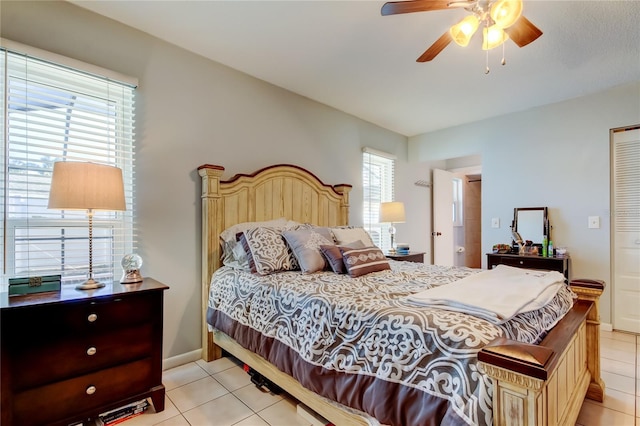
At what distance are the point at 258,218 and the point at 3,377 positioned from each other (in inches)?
73.9

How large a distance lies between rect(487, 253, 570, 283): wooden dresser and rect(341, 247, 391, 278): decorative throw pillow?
1.90m

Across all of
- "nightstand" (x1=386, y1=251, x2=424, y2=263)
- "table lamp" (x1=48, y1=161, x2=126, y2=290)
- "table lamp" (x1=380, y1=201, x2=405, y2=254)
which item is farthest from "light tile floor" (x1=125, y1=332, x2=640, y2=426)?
"table lamp" (x1=380, y1=201, x2=405, y2=254)

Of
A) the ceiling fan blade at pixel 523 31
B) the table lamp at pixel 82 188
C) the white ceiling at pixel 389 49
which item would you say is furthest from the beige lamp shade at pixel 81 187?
the ceiling fan blade at pixel 523 31

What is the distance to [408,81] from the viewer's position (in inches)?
121

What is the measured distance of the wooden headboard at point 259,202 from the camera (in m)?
2.59

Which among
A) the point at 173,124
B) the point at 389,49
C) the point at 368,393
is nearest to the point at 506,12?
the point at 389,49

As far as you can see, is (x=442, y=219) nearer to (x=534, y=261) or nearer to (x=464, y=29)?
(x=534, y=261)

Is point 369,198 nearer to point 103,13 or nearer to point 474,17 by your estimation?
point 474,17

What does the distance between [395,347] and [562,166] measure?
3573mm

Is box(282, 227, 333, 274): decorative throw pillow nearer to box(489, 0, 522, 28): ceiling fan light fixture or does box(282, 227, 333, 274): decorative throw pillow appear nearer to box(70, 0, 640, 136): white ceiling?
box(70, 0, 640, 136): white ceiling

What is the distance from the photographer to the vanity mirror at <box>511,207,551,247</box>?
367 centimetres

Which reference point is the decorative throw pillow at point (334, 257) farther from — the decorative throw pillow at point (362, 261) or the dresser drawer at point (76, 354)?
the dresser drawer at point (76, 354)

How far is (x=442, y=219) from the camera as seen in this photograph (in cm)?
521

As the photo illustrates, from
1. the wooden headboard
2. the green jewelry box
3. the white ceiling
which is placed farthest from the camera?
the wooden headboard
